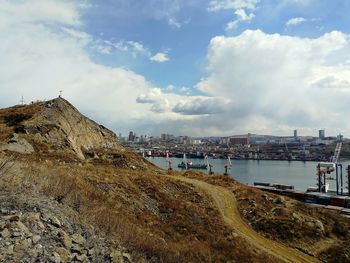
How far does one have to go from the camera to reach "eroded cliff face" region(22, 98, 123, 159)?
2842cm

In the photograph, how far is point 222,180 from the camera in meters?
30.0

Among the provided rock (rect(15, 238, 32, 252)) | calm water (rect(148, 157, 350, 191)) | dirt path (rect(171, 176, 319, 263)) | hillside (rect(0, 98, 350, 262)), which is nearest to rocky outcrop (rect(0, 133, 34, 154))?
hillside (rect(0, 98, 350, 262))

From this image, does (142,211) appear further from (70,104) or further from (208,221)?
(70,104)

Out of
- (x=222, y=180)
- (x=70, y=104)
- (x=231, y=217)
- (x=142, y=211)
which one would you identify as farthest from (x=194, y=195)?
(x=70, y=104)

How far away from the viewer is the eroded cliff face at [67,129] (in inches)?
1119

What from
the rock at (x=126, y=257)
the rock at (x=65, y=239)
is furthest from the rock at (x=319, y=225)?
the rock at (x=65, y=239)

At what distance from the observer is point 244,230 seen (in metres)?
20.2

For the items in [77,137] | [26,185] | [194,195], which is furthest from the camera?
[77,137]

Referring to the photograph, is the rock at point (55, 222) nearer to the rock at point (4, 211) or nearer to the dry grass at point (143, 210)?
the rock at point (4, 211)

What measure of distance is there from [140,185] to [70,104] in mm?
19627

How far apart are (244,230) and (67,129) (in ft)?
66.0

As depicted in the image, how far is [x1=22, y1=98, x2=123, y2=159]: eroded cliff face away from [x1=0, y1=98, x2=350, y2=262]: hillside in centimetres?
14

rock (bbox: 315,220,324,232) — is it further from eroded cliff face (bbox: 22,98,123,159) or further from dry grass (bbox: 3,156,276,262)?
eroded cliff face (bbox: 22,98,123,159)

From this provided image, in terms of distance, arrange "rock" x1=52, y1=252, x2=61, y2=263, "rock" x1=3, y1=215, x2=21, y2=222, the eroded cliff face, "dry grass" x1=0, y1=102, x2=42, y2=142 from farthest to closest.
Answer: the eroded cliff face, "dry grass" x1=0, y1=102, x2=42, y2=142, "rock" x1=3, y1=215, x2=21, y2=222, "rock" x1=52, y1=252, x2=61, y2=263
